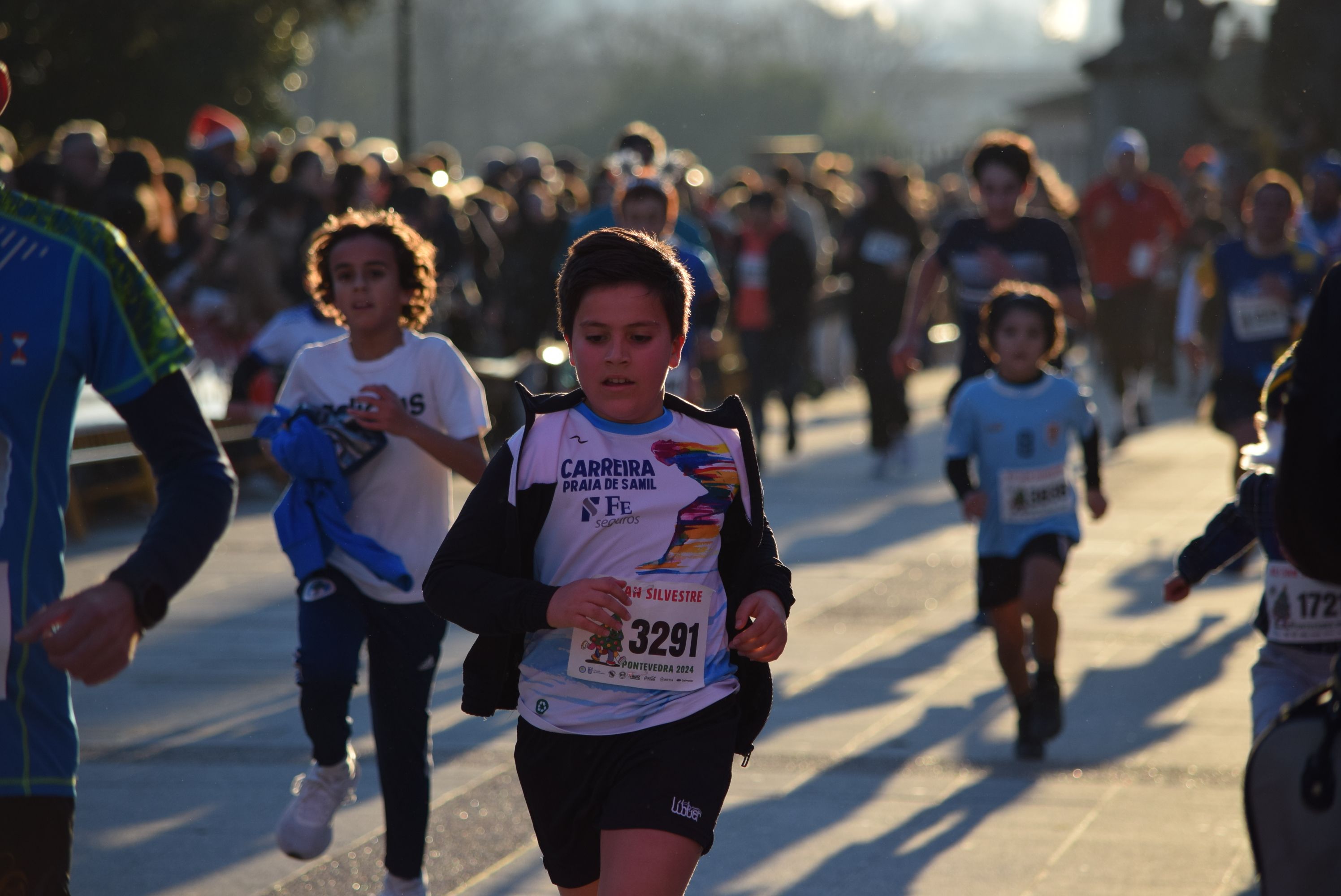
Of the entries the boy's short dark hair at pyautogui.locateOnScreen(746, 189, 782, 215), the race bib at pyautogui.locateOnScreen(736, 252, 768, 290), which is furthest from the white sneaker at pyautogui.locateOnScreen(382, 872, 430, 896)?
the boy's short dark hair at pyautogui.locateOnScreen(746, 189, 782, 215)

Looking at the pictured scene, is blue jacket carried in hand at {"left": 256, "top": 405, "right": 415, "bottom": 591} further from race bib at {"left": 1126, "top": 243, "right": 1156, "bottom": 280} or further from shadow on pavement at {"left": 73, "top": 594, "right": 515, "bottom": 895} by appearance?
race bib at {"left": 1126, "top": 243, "right": 1156, "bottom": 280}

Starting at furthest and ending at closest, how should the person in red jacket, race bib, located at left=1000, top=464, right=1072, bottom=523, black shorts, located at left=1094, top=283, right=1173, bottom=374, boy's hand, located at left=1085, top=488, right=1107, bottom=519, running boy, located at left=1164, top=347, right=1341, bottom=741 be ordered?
the person in red jacket < black shorts, located at left=1094, top=283, right=1173, bottom=374 < boy's hand, located at left=1085, top=488, right=1107, bottom=519 < race bib, located at left=1000, top=464, right=1072, bottom=523 < running boy, located at left=1164, top=347, right=1341, bottom=741

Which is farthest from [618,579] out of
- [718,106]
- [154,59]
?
[718,106]

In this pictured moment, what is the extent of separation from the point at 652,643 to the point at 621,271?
668mm

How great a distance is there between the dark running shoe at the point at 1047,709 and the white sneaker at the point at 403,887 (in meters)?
2.45

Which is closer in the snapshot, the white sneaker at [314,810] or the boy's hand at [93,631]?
the boy's hand at [93,631]

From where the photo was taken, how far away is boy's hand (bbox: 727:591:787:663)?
3246 millimetres

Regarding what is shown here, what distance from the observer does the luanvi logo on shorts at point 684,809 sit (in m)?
3.23

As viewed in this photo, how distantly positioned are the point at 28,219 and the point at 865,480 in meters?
10.5

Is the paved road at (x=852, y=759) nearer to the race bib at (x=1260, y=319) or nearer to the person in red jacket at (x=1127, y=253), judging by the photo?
the race bib at (x=1260, y=319)

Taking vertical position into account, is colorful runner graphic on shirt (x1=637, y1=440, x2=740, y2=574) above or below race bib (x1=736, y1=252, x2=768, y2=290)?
below

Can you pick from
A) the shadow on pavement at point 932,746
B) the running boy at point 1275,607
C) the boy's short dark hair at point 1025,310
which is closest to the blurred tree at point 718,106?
the shadow on pavement at point 932,746

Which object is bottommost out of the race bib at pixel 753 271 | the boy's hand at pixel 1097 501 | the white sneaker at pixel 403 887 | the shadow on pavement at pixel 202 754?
the shadow on pavement at pixel 202 754

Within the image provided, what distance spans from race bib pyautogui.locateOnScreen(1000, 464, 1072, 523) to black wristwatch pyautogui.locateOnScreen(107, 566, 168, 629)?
421 cm
